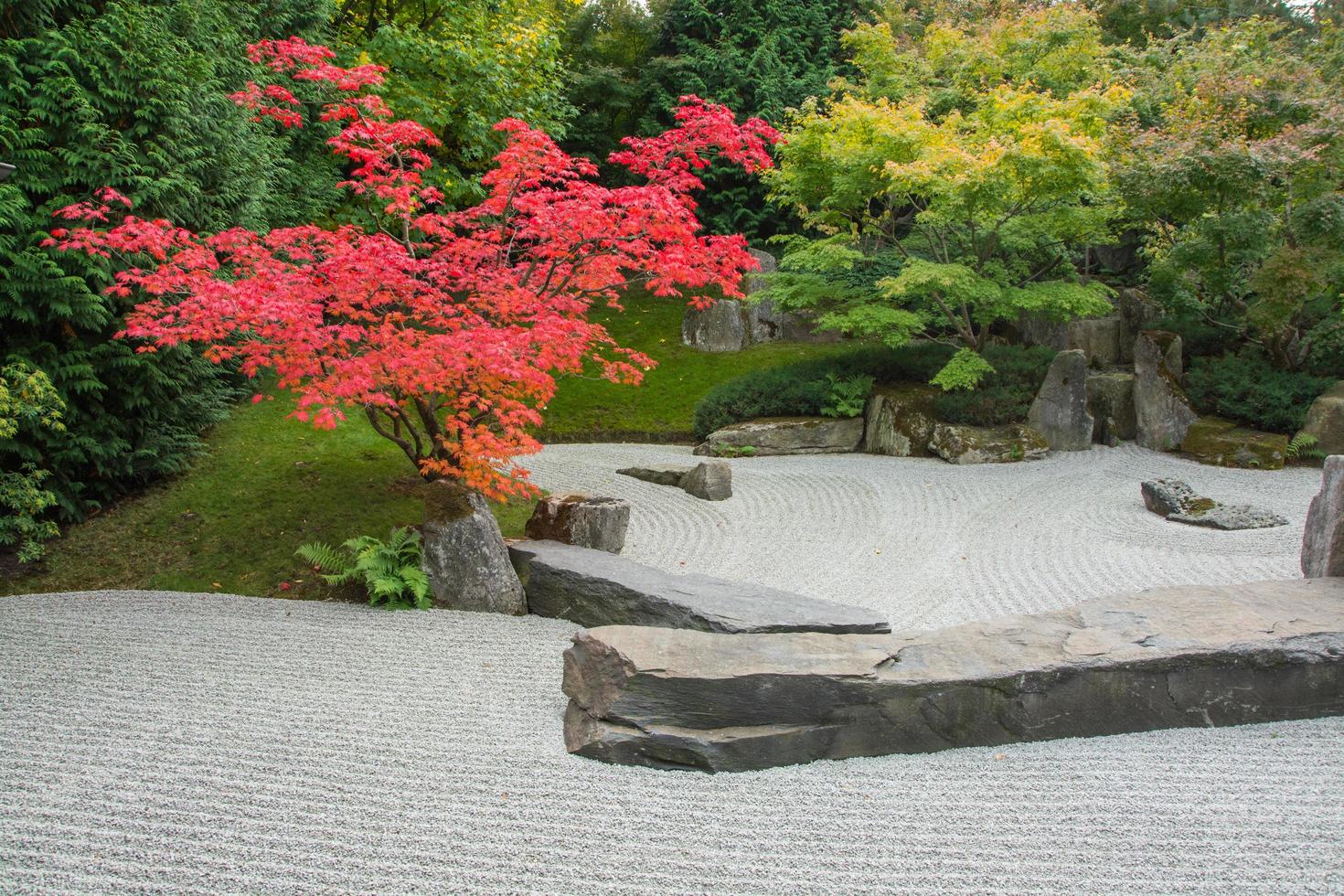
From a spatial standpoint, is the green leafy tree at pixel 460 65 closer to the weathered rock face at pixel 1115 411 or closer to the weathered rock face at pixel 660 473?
the weathered rock face at pixel 660 473

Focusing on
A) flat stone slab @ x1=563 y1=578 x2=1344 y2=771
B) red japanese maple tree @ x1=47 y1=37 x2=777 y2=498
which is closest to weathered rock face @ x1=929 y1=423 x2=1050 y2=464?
red japanese maple tree @ x1=47 y1=37 x2=777 y2=498

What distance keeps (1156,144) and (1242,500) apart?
5.76 m

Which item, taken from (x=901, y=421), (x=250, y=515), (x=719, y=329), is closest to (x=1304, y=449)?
(x=901, y=421)

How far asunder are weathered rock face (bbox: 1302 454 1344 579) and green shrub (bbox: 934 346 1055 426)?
6695 millimetres

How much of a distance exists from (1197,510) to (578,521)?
7.07 meters

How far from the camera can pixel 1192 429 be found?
12.5 m

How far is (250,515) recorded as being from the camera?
8.57 meters

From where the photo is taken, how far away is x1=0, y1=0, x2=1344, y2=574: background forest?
306 inches

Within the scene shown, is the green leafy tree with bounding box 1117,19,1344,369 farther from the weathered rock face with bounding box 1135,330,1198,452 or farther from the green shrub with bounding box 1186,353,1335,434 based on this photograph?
the weathered rock face with bounding box 1135,330,1198,452

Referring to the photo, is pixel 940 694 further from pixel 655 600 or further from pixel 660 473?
pixel 660 473

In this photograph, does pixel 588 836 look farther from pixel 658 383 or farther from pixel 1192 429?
pixel 658 383

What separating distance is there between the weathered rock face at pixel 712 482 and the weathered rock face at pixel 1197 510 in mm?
5139

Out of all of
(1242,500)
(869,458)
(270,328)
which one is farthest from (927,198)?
(270,328)

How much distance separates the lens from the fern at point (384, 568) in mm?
6758
